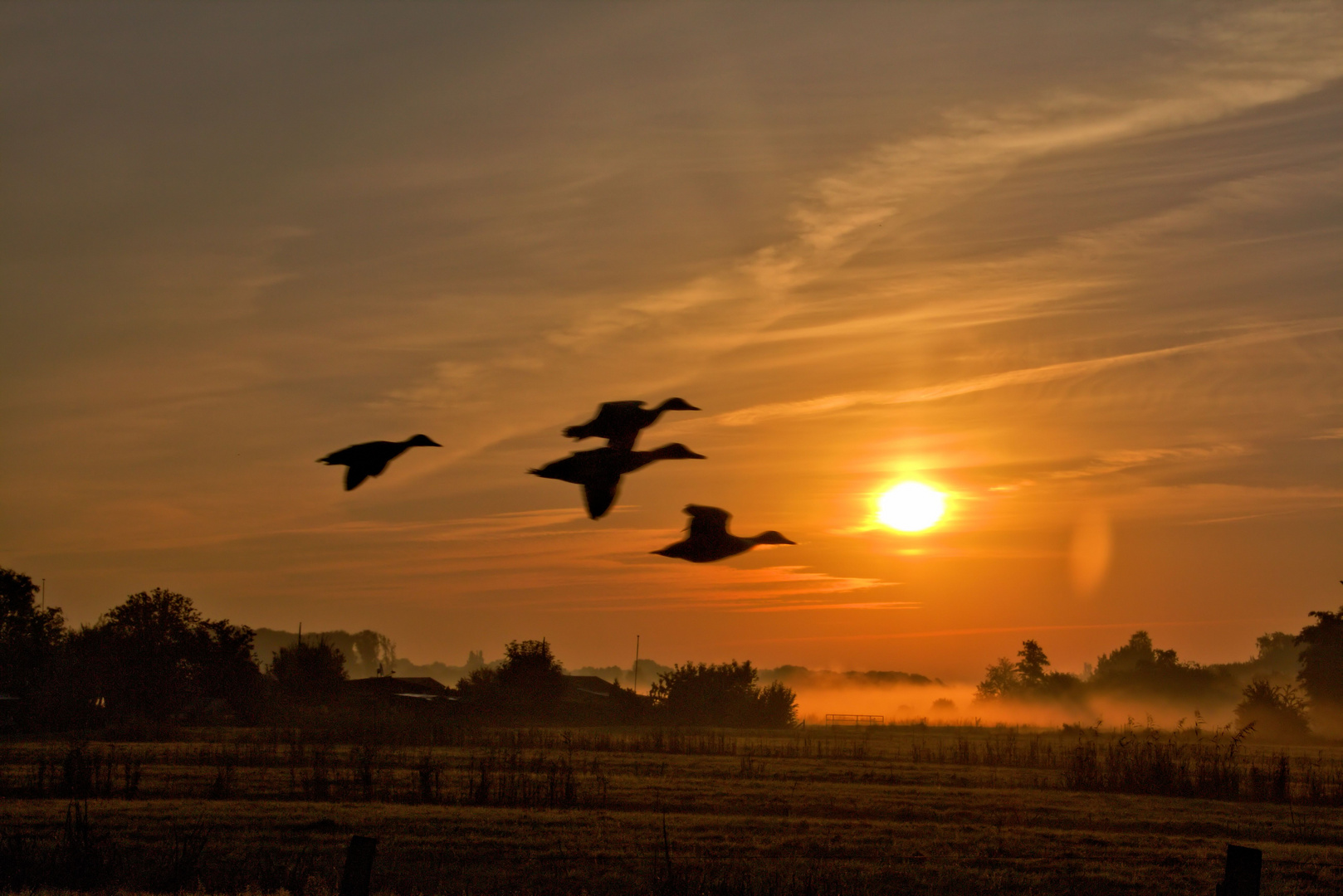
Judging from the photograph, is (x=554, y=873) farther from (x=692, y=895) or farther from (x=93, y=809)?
(x=93, y=809)

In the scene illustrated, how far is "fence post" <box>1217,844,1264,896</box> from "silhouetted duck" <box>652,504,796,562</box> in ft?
24.5

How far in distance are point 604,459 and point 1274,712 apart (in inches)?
4395

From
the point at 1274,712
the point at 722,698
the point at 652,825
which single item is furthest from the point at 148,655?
the point at 1274,712

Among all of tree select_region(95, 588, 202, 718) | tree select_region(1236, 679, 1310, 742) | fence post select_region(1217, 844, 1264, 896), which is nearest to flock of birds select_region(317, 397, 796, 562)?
fence post select_region(1217, 844, 1264, 896)

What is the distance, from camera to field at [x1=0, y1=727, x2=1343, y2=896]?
18.7m

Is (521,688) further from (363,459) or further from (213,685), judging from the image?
(363,459)

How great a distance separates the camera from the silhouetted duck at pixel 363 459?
450 cm

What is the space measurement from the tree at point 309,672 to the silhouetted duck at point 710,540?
86.6 m

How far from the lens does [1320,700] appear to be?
338 ft

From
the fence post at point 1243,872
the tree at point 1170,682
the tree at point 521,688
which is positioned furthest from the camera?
the tree at point 1170,682

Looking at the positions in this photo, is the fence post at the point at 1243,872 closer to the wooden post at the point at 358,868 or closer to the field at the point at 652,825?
the field at the point at 652,825

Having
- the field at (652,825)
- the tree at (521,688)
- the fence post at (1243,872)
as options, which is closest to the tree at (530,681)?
the tree at (521,688)

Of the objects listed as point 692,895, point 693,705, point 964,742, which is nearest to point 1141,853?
point 692,895

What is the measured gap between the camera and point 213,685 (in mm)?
80125
